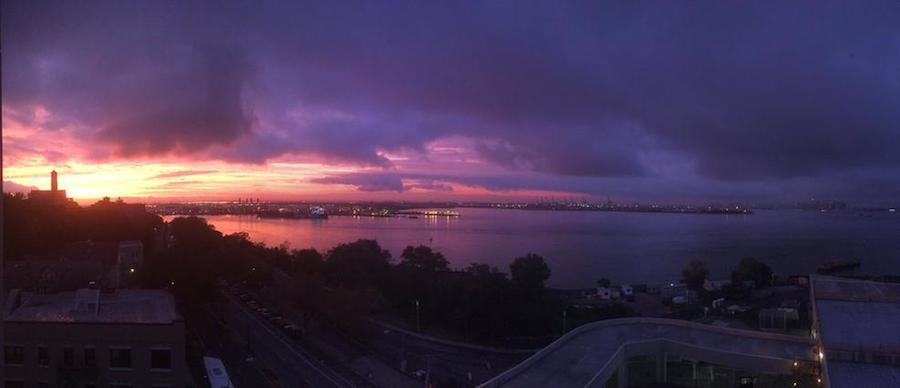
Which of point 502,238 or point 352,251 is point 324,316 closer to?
point 352,251

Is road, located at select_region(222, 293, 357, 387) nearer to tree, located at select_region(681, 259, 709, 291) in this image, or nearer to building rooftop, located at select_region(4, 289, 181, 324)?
building rooftop, located at select_region(4, 289, 181, 324)

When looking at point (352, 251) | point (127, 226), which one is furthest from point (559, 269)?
point (127, 226)

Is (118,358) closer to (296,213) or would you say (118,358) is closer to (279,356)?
(279,356)

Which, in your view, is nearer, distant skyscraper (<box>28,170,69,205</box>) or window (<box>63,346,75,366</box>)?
window (<box>63,346,75,366</box>)

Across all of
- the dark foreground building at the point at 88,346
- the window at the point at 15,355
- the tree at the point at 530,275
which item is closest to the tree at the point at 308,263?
the tree at the point at 530,275

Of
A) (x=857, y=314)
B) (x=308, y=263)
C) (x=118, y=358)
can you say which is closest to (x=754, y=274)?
(x=857, y=314)

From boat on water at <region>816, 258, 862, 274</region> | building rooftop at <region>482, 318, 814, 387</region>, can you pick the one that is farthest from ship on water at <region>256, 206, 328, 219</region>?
building rooftop at <region>482, 318, 814, 387</region>

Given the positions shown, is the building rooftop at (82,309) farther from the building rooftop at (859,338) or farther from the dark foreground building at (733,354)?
the building rooftop at (859,338)
